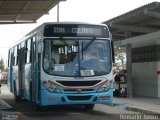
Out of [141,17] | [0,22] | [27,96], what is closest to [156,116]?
[27,96]

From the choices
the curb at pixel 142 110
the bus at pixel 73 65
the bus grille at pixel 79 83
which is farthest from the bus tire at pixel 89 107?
the bus grille at pixel 79 83

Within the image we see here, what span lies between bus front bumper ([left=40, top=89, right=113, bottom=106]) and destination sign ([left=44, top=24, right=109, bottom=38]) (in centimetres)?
205

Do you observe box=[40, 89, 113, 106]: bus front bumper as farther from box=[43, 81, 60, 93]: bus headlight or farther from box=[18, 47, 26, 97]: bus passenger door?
box=[18, 47, 26, 97]: bus passenger door

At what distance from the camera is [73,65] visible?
15.6m

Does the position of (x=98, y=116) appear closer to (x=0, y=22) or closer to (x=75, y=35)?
(x=75, y=35)

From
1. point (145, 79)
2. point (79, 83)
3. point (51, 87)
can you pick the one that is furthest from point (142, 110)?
point (145, 79)

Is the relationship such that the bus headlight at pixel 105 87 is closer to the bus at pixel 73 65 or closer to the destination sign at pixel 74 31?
the bus at pixel 73 65

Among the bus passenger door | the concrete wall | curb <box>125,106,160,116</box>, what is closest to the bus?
curb <box>125,106,160,116</box>

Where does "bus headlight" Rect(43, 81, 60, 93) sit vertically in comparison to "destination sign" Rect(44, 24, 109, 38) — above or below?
below

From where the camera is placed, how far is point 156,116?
52.3 ft

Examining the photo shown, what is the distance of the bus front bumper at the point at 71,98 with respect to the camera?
1523 centimetres

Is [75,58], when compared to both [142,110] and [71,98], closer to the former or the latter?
[71,98]

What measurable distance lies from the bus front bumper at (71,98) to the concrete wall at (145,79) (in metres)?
8.34

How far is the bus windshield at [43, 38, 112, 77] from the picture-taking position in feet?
50.8
